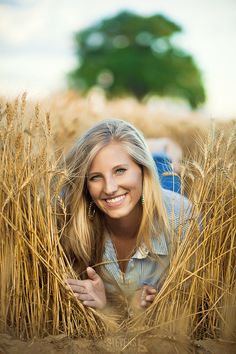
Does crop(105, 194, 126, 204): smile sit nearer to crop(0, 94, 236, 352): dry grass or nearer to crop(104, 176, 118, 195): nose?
crop(104, 176, 118, 195): nose

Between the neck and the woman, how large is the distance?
0.03 metres

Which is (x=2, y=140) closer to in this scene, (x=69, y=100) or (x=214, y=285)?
(x=214, y=285)

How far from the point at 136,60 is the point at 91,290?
2052cm

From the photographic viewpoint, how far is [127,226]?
2367mm

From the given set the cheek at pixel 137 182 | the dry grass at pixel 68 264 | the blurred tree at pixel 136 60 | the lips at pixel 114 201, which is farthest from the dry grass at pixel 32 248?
the blurred tree at pixel 136 60

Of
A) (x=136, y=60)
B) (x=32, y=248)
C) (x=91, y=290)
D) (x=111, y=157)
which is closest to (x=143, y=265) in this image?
(x=91, y=290)

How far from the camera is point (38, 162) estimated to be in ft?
6.11

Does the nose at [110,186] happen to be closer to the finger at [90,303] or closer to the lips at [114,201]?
the lips at [114,201]

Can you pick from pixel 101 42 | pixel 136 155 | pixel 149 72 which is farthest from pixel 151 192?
pixel 101 42

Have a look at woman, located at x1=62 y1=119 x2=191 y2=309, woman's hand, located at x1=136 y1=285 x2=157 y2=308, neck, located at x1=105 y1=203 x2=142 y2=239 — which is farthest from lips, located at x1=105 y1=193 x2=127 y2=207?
woman's hand, located at x1=136 y1=285 x2=157 y2=308

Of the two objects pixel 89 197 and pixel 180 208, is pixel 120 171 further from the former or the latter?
pixel 180 208

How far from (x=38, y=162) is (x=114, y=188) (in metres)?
0.36

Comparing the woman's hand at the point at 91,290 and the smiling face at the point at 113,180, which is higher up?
the smiling face at the point at 113,180

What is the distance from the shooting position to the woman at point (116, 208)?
2.15 m
